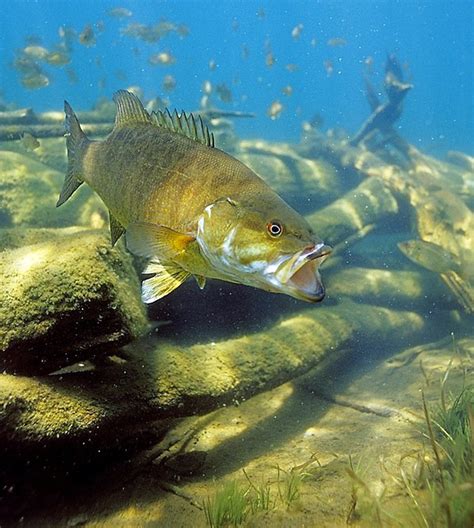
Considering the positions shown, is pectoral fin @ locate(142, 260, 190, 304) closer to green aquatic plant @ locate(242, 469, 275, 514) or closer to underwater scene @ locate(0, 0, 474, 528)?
underwater scene @ locate(0, 0, 474, 528)

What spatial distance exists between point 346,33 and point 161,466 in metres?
211

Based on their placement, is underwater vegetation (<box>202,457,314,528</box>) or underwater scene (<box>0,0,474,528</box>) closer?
underwater scene (<box>0,0,474,528</box>)

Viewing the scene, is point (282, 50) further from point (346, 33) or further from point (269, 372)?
point (269, 372)

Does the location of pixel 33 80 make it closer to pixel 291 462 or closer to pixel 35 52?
pixel 35 52

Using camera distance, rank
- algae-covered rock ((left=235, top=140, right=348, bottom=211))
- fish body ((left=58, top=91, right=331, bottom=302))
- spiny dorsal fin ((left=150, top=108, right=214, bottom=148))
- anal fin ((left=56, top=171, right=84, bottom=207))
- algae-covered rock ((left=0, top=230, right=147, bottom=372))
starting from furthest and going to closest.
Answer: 1. algae-covered rock ((left=235, top=140, right=348, bottom=211))
2. anal fin ((left=56, top=171, right=84, bottom=207))
3. algae-covered rock ((left=0, top=230, right=147, bottom=372))
4. spiny dorsal fin ((left=150, top=108, right=214, bottom=148))
5. fish body ((left=58, top=91, right=331, bottom=302))

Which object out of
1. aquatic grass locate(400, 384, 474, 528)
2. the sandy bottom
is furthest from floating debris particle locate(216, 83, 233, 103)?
aquatic grass locate(400, 384, 474, 528)

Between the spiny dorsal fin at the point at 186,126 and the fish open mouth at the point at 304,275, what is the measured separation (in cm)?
116

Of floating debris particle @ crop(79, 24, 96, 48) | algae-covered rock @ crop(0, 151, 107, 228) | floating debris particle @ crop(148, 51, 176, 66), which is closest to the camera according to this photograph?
algae-covered rock @ crop(0, 151, 107, 228)

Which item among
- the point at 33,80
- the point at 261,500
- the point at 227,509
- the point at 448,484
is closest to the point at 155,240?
the point at 227,509

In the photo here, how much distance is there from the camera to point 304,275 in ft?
6.55

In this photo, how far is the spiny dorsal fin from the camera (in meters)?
2.71

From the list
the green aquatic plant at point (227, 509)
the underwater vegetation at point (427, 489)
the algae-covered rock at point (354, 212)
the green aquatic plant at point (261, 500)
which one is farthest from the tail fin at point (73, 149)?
the algae-covered rock at point (354, 212)

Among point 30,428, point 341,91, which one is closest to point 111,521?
point 30,428

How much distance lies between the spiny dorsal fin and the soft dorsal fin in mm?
137
